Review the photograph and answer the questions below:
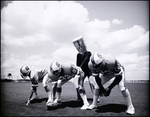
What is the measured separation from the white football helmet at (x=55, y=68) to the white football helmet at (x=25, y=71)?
197 cm

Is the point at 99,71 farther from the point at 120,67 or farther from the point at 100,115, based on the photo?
the point at 100,115

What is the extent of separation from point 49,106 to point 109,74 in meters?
2.68

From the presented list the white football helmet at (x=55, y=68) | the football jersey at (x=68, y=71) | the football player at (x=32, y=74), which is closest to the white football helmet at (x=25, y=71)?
the football player at (x=32, y=74)

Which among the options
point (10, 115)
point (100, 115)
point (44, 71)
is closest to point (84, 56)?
point (44, 71)

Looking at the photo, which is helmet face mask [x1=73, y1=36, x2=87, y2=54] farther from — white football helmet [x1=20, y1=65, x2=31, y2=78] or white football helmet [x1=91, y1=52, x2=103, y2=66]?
white football helmet [x1=20, y1=65, x2=31, y2=78]

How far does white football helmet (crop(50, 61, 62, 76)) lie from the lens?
5.72 metres

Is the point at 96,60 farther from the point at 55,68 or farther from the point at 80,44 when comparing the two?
the point at 80,44

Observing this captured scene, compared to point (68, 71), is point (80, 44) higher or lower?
higher

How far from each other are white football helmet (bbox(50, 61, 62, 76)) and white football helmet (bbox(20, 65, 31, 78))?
197cm

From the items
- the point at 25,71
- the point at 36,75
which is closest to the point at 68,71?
the point at 36,75

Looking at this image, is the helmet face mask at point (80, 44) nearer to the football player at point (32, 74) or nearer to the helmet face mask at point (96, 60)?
the helmet face mask at point (96, 60)

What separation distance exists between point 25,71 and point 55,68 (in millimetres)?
2177

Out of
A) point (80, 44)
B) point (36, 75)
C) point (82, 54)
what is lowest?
point (36, 75)

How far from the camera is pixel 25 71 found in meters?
7.11
